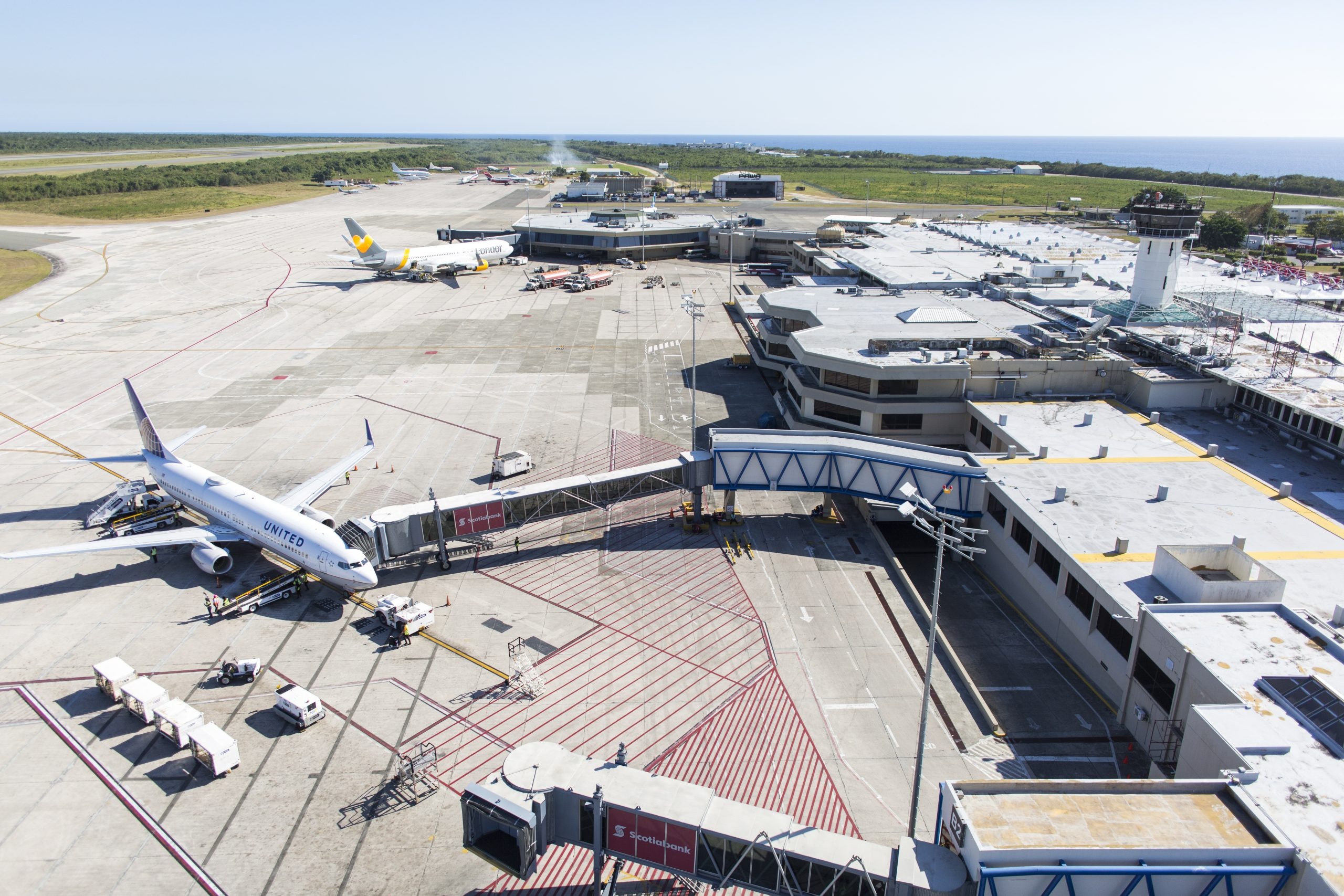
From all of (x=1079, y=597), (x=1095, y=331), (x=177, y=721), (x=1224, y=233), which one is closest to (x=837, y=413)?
(x=1095, y=331)

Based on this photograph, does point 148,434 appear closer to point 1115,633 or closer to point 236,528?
point 236,528

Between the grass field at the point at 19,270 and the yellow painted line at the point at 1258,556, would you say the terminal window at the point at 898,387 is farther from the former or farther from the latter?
the grass field at the point at 19,270

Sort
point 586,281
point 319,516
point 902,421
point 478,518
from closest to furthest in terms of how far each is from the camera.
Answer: point 478,518
point 319,516
point 902,421
point 586,281

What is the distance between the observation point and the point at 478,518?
1886 inches

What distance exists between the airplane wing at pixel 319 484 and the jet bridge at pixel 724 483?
600cm

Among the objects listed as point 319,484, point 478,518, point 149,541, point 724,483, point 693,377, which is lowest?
point 149,541

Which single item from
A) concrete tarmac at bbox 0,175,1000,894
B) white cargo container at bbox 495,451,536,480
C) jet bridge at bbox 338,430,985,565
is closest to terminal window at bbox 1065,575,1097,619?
concrete tarmac at bbox 0,175,1000,894

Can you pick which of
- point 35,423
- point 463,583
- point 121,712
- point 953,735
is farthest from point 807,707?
point 35,423

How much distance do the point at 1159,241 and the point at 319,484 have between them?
2803 inches

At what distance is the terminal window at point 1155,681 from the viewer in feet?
105

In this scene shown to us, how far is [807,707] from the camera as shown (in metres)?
36.8

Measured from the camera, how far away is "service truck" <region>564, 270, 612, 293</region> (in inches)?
5044

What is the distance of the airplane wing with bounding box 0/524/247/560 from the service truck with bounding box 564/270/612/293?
3330 inches

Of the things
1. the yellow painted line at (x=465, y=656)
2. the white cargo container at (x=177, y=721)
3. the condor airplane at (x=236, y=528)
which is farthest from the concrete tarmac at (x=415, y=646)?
the condor airplane at (x=236, y=528)
